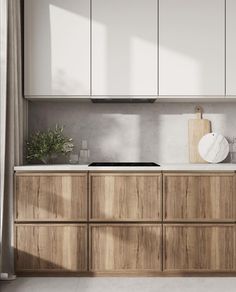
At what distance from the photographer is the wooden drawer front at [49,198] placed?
3086mm

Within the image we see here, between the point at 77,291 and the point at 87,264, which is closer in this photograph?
the point at 77,291

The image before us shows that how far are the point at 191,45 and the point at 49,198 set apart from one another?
1.71 meters

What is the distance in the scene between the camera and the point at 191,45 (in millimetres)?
3309

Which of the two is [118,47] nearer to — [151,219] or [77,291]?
[151,219]

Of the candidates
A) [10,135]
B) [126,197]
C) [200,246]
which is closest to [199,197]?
[200,246]

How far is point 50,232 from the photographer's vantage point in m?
3.08

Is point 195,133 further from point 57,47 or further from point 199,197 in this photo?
point 57,47

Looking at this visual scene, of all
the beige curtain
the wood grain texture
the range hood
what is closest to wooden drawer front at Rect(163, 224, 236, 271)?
the wood grain texture

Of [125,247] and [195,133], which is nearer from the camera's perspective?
[125,247]

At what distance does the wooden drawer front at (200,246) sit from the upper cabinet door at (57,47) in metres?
1.37

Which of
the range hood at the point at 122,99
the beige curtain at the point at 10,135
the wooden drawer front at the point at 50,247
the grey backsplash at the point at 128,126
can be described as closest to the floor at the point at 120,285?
the wooden drawer front at the point at 50,247

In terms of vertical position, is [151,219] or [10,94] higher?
[10,94]

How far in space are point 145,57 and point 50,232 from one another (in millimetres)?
1619

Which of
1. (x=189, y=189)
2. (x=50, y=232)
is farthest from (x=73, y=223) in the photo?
(x=189, y=189)
